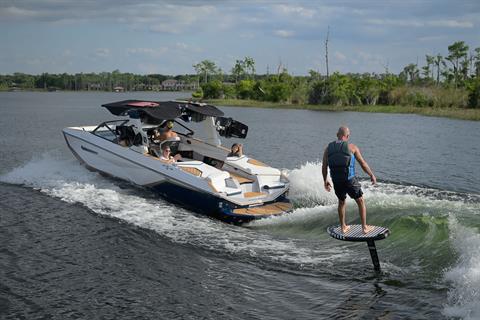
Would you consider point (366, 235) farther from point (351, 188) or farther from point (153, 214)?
point (153, 214)

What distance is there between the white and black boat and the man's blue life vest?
380 centimetres

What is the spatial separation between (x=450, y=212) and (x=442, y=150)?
15.0 meters

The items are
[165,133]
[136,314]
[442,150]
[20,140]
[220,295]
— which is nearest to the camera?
[136,314]

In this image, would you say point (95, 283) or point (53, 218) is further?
point (53, 218)

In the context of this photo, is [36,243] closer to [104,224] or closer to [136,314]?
[104,224]

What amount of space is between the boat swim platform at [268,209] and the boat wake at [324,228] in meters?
0.28

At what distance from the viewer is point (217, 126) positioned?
669 inches

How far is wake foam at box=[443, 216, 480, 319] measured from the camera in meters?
7.84

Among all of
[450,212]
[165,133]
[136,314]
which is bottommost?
[136,314]

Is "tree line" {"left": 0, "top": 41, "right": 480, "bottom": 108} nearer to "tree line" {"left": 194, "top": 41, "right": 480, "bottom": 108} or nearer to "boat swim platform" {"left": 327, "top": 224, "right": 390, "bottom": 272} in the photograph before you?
"tree line" {"left": 194, "top": 41, "right": 480, "bottom": 108}

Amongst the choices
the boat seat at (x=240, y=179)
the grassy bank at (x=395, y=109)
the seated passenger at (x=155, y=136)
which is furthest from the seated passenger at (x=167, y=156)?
the grassy bank at (x=395, y=109)

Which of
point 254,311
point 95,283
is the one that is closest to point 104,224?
point 95,283

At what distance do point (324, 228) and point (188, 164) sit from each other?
12.7 ft

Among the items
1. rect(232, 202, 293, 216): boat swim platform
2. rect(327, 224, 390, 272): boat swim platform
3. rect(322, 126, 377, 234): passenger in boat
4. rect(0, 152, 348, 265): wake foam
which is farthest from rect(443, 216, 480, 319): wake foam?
rect(232, 202, 293, 216): boat swim platform
